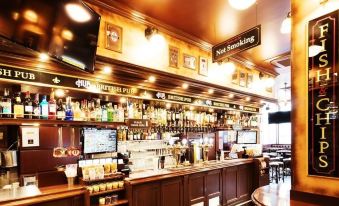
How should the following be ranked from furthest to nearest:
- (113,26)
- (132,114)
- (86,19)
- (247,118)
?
(247,118)
(132,114)
(113,26)
(86,19)

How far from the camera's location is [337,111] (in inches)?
88.4

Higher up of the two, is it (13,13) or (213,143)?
(13,13)

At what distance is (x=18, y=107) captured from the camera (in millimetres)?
3527

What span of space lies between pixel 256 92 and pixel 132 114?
482cm

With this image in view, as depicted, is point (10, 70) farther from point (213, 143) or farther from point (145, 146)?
point (213, 143)

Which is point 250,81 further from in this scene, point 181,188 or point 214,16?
point 181,188

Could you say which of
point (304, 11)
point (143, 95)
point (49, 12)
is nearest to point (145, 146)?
point (143, 95)

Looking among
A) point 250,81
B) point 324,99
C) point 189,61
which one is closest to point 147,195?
point 189,61

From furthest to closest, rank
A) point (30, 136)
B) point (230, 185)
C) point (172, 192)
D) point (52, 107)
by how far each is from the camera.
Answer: point (230, 185), point (172, 192), point (52, 107), point (30, 136)

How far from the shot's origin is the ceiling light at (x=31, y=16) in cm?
221

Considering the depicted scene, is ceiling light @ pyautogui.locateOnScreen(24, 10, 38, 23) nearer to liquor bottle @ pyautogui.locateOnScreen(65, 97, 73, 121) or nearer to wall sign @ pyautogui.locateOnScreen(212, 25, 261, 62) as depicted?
liquor bottle @ pyautogui.locateOnScreen(65, 97, 73, 121)

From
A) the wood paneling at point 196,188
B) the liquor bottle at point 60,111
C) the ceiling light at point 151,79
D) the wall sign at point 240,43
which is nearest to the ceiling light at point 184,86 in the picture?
the ceiling light at point 151,79

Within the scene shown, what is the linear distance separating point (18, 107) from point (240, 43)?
10.9ft

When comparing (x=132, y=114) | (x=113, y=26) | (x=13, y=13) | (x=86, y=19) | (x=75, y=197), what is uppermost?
(x=113, y=26)
